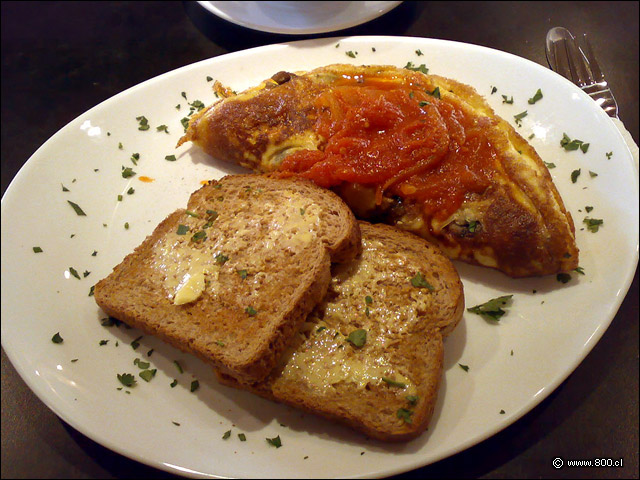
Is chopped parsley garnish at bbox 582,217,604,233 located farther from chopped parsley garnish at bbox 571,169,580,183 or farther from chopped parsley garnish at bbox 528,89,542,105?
chopped parsley garnish at bbox 528,89,542,105

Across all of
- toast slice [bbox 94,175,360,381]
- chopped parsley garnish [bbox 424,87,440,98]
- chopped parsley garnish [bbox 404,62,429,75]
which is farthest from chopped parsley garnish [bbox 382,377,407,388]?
chopped parsley garnish [bbox 404,62,429,75]

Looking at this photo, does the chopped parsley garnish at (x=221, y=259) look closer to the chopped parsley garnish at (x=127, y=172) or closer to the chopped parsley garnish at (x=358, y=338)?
the chopped parsley garnish at (x=358, y=338)

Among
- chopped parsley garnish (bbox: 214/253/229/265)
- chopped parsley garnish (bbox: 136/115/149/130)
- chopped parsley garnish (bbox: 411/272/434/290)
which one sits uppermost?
chopped parsley garnish (bbox: 136/115/149/130)

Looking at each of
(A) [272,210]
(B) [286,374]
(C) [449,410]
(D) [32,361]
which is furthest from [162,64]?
(C) [449,410]

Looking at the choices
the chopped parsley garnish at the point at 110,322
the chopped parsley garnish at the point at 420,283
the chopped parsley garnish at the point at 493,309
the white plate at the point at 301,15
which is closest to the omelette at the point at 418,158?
the chopped parsley garnish at the point at 493,309

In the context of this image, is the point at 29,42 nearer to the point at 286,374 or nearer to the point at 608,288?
the point at 286,374

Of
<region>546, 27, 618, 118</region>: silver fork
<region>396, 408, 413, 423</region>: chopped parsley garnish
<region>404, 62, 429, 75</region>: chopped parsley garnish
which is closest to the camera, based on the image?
<region>396, 408, 413, 423</region>: chopped parsley garnish

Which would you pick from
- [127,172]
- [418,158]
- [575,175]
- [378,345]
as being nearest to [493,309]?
[378,345]
